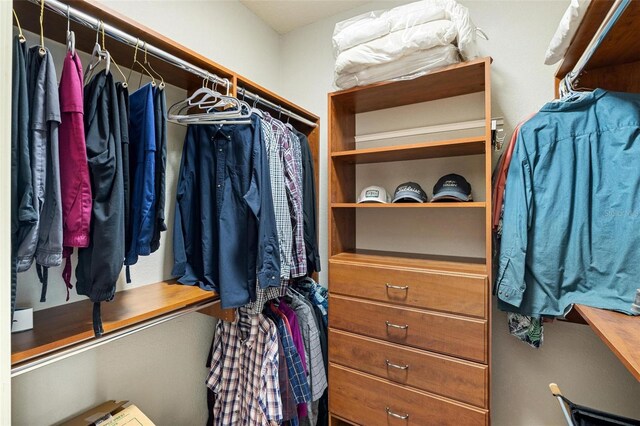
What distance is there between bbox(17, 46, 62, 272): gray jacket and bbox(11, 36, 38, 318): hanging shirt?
0.08ft

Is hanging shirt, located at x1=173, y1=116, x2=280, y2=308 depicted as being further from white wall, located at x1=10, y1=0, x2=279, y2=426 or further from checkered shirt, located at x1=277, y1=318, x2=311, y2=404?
checkered shirt, located at x1=277, y1=318, x2=311, y2=404

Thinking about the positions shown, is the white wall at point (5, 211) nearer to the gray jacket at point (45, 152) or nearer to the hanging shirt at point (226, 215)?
the gray jacket at point (45, 152)

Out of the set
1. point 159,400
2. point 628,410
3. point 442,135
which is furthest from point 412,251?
point 159,400

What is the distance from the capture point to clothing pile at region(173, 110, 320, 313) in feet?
3.92

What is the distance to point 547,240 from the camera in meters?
1.10

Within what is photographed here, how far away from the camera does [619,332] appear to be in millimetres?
753

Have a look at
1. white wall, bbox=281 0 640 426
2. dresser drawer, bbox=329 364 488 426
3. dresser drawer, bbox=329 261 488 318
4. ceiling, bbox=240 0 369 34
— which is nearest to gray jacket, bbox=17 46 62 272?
dresser drawer, bbox=329 261 488 318

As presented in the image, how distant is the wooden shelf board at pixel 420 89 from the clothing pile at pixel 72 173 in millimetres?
1058

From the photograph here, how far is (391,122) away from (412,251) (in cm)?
80

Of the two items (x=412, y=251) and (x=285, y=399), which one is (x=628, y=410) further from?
(x=285, y=399)

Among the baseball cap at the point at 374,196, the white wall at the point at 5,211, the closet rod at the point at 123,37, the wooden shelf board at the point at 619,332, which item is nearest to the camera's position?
the white wall at the point at 5,211

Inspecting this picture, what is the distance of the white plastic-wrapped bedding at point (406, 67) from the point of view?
1297mm

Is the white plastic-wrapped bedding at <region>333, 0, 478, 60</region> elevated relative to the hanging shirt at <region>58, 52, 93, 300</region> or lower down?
elevated

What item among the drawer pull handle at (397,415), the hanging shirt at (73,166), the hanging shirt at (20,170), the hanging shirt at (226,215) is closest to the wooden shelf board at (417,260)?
the hanging shirt at (226,215)
